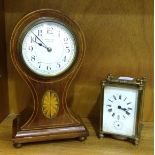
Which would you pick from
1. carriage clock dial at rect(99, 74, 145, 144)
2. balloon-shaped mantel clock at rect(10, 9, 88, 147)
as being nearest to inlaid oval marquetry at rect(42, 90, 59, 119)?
balloon-shaped mantel clock at rect(10, 9, 88, 147)

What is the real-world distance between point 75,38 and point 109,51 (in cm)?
20

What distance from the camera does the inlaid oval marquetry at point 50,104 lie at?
2.53 feet

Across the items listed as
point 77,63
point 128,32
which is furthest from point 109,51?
point 77,63

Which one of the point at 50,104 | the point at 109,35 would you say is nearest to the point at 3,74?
the point at 50,104

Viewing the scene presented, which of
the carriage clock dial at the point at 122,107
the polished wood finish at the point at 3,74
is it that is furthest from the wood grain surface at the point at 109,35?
the carriage clock dial at the point at 122,107

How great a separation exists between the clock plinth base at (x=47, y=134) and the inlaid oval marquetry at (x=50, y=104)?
1.6 inches

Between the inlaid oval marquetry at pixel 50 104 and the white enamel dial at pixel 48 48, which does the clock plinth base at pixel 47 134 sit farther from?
the white enamel dial at pixel 48 48

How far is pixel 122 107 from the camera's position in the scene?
786 mm

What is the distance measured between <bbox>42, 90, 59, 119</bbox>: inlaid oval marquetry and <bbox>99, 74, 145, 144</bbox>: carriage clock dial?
13 centimetres

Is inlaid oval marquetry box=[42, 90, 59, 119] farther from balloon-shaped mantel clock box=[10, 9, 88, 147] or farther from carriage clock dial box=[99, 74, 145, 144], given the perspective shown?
carriage clock dial box=[99, 74, 145, 144]

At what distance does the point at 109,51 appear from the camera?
91cm

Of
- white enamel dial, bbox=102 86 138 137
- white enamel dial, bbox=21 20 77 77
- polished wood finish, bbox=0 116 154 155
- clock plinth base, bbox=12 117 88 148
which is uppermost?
white enamel dial, bbox=21 20 77 77

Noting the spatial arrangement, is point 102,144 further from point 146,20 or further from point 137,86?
point 146,20

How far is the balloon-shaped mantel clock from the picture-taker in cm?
73
